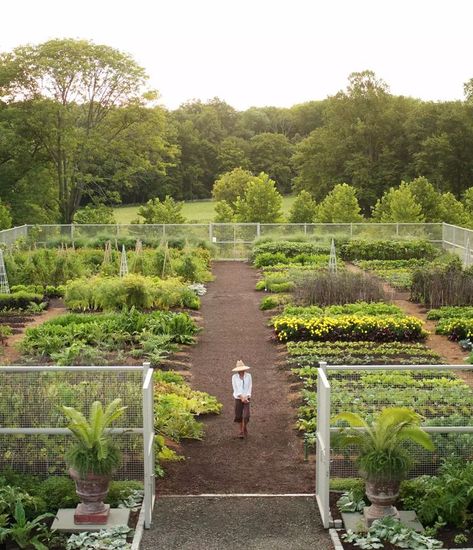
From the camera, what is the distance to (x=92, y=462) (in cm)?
864

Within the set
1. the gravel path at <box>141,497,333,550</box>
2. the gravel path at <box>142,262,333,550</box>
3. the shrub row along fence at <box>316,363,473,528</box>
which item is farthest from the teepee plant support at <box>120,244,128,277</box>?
the gravel path at <box>141,497,333,550</box>

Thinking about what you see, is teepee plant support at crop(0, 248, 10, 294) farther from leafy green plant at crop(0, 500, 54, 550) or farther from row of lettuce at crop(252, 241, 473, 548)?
leafy green plant at crop(0, 500, 54, 550)

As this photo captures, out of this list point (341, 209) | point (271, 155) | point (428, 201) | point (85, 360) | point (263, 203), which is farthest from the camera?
point (271, 155)

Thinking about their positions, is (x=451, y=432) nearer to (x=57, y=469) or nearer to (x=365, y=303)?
(x=57, y=469)

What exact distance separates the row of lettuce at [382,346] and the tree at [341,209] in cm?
836

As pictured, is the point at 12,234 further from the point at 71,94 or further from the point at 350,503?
the point at 350,503

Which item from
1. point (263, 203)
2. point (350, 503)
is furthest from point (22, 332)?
point (263, 203)

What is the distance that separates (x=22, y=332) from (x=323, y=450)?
13.1 meters

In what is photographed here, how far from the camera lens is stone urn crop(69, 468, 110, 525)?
28.6ft

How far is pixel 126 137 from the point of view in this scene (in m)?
50.0

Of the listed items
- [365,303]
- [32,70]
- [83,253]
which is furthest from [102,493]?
[32,70]

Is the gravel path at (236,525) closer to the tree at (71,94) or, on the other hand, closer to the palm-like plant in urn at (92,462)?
the palm-like plant in urn at (92,462)

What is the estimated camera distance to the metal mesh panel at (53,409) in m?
9.51

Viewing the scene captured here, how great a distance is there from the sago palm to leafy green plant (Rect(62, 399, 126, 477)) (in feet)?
8.23
